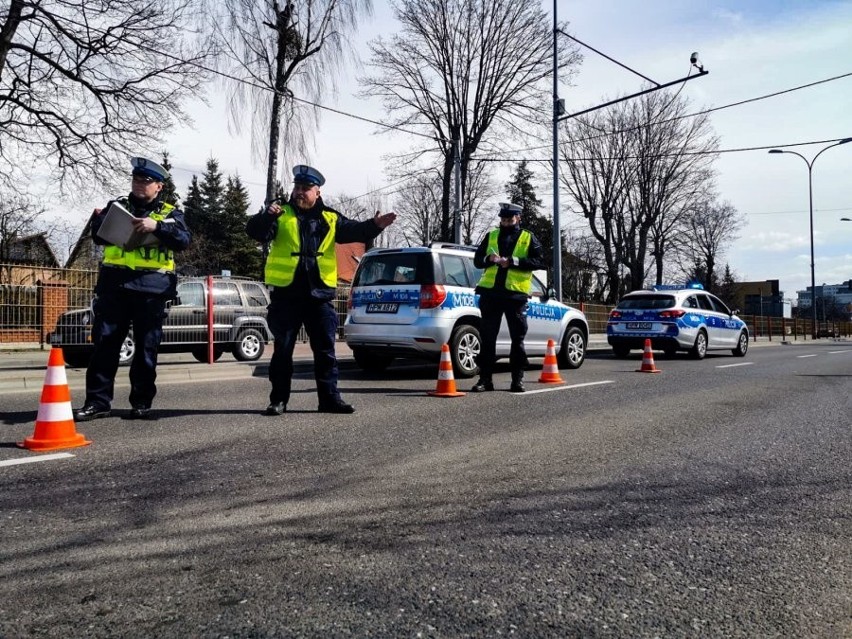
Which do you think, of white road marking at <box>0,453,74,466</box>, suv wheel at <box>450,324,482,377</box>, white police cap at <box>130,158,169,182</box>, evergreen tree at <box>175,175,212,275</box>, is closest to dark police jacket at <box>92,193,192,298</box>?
white police cap at <box>130,158,169,182</box>

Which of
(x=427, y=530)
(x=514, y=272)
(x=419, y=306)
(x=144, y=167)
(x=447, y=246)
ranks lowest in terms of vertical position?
(x=427, y=530)

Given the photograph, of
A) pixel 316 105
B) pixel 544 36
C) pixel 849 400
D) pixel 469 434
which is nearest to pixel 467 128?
pixel 544 36

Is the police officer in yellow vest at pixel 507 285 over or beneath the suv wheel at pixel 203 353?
over

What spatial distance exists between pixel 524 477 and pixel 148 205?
3.58 meters

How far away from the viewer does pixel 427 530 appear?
2.85m

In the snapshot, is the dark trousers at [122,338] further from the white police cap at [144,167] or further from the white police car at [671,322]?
the white police car at [671,322]

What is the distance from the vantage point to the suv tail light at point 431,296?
880 cm

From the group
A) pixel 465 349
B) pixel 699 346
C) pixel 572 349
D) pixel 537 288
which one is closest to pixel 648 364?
pixel 572 349

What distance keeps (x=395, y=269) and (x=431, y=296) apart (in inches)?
28.3

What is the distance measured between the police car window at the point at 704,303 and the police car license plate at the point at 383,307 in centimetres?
964

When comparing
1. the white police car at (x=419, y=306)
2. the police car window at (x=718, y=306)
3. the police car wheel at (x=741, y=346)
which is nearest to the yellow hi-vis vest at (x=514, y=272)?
the white police car at (x=419, y=306)

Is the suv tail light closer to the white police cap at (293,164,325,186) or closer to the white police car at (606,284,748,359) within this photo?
the white police cap at (293,164,325,186)

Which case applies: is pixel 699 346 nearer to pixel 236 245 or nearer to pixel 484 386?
pixel 484 386

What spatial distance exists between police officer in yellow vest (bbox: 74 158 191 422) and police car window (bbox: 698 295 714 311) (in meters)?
13.4
